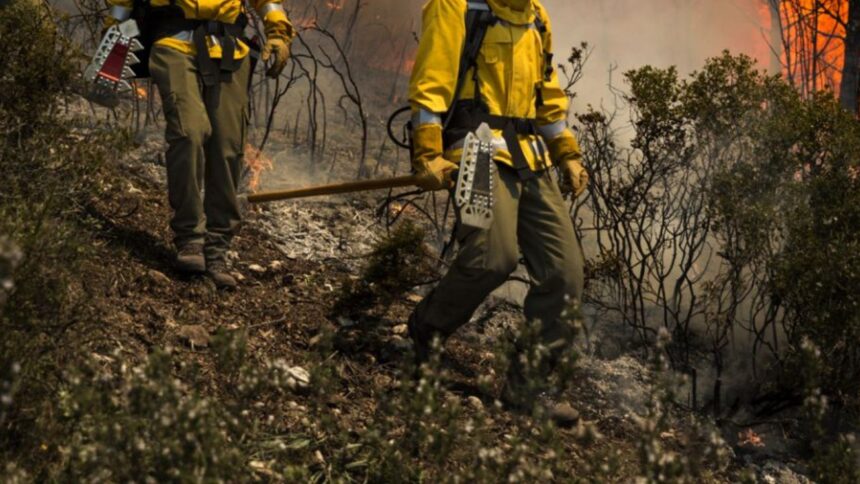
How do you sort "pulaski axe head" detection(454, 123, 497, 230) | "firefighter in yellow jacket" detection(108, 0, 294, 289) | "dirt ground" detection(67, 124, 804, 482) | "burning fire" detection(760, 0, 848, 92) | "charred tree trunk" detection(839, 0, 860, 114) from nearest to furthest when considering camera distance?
1. "pulaski axe head" detection(454, 123, 497, 230)
2. "dirt ground" detection(67, 124, 804, 482)
3. "firefighter in yellow jacket" detection(108, 0, 294, 289)
4. "charred tree trunk" detection(839, 0, 860, 114)
5. "burning fire" detection(760, 0, 848, 92)

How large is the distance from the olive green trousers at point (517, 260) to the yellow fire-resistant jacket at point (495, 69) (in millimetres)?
149

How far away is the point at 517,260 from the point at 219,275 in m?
1.53

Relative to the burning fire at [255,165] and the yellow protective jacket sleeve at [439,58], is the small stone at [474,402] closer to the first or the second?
the yellow protective jacket sleeve at [439,58]

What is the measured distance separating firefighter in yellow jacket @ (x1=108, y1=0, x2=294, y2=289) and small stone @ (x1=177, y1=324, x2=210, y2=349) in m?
0.48

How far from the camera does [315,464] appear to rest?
12.0ft

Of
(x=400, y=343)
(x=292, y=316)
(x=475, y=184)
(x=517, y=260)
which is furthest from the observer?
(x=292, y=316)

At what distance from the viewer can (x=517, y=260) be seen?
4461 mm

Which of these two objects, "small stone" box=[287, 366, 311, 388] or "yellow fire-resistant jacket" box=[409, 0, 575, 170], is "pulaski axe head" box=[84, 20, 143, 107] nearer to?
"yellow fire-resistant jacket" box=[409, 0, 575, 170]

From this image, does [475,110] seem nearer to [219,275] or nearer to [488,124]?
[488,124]

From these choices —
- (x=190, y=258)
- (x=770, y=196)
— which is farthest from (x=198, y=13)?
(x=770, y=196)

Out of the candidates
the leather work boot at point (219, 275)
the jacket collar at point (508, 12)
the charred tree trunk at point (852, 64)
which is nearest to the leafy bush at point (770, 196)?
the jacket collar at point (508, 12)

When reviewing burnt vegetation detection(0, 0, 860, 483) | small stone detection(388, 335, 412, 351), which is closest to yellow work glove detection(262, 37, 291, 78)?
burnt vegetation detection(0, 0, 860, 483)

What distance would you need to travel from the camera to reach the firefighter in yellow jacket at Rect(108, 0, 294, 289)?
480cm

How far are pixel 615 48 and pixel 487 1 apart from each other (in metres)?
10.3
